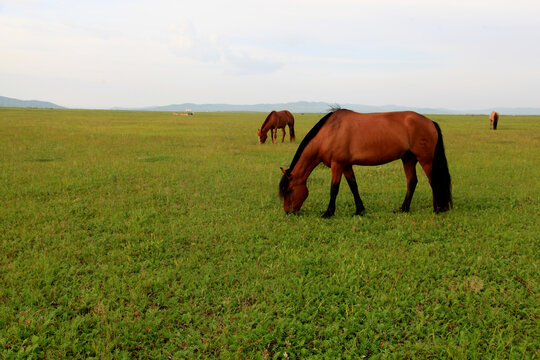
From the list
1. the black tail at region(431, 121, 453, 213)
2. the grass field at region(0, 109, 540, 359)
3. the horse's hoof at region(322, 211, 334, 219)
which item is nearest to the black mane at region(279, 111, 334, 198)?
the grass field at region(0, 109, 540, 359)

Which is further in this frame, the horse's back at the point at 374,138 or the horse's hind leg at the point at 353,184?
the horse's hind leg at the point at 353,184

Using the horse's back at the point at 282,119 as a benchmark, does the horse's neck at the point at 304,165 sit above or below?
below

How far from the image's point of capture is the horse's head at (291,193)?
7273mm

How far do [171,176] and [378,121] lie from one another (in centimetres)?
710

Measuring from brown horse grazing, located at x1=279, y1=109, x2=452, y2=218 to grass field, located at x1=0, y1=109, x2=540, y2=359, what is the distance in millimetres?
749

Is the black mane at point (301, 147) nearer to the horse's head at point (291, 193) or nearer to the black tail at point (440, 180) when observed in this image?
the horse's head at point (291, 193)

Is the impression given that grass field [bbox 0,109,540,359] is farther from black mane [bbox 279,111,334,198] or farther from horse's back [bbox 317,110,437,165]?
horse's back [bbox 317,110,437,165]

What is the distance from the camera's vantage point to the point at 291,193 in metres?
7.29

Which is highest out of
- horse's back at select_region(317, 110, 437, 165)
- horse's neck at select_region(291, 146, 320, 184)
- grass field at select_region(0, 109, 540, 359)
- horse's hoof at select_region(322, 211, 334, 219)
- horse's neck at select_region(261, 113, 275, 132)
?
horse's neck at select_region(261, 113, 275, 132)

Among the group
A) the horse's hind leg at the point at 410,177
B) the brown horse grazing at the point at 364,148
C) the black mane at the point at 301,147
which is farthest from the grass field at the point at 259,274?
the brown horse grazing at the point at 364,148

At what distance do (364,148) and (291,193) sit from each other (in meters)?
1.92

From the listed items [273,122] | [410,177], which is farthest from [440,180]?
[273,122]

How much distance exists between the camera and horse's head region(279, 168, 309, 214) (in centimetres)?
727

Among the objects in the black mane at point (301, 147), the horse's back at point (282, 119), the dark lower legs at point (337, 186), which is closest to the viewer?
the dark lower legs at point (337, 186)
